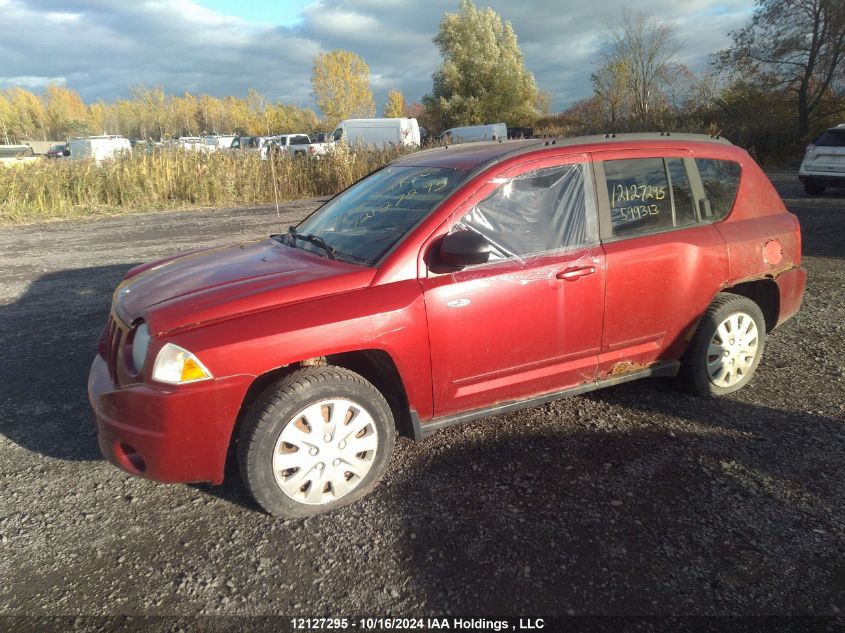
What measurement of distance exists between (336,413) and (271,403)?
330 millimetres

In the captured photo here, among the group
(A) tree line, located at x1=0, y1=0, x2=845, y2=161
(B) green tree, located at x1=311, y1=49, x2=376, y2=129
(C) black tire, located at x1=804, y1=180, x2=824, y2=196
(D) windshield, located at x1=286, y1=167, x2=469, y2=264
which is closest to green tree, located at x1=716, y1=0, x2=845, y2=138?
(A) tree line, located at x1=0, y1=0, x2=845, y2=161

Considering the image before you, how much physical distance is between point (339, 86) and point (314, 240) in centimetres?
6157

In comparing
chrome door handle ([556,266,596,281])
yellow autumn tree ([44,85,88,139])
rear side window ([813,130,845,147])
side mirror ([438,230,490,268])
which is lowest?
chrome door handle ([556,266,596,281])

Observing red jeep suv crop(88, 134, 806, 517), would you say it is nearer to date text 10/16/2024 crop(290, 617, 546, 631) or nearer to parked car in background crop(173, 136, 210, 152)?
date text 10/16/2024 crop(290, 617, 546, 631)

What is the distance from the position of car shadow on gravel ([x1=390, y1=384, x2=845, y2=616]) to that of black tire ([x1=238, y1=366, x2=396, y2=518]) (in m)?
0.42

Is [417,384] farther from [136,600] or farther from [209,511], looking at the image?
[136,600]

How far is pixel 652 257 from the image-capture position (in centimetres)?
359

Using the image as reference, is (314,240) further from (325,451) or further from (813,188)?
(813,188)

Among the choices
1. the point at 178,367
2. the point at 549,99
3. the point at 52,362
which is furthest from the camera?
the point at 549,99

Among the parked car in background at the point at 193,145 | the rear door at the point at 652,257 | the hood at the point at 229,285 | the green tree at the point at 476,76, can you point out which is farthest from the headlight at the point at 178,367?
the green tree at the point at 476,76

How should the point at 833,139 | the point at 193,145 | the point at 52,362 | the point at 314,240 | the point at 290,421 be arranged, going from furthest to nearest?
the point at 193,145, the point at 833,139, the point at 52,362, the point at 314,240, the point at 290,421

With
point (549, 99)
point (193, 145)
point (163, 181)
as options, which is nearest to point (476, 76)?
point (549, 99)

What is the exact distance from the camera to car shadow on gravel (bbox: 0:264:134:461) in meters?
3.78

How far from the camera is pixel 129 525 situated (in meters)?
2.91
